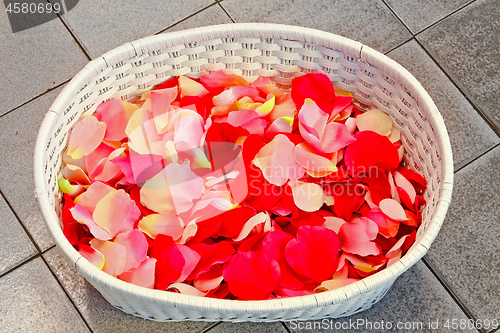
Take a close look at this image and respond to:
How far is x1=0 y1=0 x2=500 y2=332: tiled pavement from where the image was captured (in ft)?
2.91

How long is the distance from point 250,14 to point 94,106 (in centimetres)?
43

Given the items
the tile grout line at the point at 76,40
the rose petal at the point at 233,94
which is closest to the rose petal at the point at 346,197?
the rose petal at the point at 233,94

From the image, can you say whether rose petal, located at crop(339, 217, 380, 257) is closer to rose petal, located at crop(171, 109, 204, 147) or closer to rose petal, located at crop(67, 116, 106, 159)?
rose petal, located at crop(171, 109, 204, 147)

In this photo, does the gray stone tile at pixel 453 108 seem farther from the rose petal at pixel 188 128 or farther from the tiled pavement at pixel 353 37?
the rose petal at pixel 188 128

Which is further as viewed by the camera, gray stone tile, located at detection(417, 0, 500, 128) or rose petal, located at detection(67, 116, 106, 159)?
gray stone tile, located at detection(417, 0, 500, 128)

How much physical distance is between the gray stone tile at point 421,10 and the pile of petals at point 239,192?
0.35 metres

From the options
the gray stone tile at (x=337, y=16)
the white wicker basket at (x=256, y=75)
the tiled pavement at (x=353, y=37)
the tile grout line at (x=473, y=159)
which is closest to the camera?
the white wicker basket at (x=256, y=75)

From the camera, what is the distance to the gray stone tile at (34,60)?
3.42 ft

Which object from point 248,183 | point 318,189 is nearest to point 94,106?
point 248,183

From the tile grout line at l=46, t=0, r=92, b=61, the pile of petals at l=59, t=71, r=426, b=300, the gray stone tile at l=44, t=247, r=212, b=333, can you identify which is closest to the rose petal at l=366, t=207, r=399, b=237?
the pile of petals at l=59, t=71, r=426, b=300

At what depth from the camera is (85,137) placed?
2.73 ft

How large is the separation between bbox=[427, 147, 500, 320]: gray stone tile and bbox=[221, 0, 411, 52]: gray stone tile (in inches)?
13.1

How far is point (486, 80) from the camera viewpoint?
106 cm

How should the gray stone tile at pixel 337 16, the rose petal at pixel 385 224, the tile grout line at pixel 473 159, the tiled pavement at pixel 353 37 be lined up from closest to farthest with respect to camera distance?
the rose petal at pixel 385 224
the tiled pavement at pixel 353 37
the tile grout line at pixel 473 159
the gray stone tile at pixel 337 16
